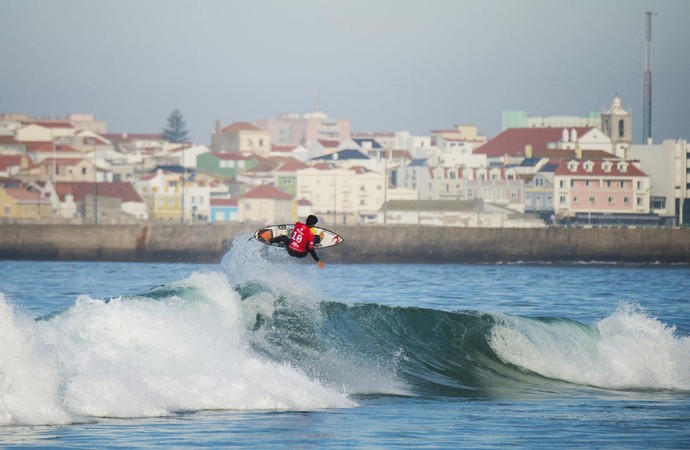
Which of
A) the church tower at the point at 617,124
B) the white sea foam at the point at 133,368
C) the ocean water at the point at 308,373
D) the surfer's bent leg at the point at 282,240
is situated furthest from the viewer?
the church tower at the point at 617,124

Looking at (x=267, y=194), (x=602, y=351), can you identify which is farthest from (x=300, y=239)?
(x=267, y=194)

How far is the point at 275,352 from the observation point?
51.1 feet

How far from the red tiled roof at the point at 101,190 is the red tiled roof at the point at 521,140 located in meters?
45.0

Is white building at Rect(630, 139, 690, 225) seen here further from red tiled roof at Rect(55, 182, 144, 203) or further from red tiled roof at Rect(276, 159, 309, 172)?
red tiled roof at Rect(55, 182, 144, 203)

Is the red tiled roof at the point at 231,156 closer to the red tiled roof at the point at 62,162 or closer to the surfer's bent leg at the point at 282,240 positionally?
the red tiled roof at the point at 62,162

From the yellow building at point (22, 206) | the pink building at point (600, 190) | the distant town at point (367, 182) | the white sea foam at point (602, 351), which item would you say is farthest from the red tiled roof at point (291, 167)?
the white sea foam at point (602, 351)

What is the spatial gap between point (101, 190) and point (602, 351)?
7658cm

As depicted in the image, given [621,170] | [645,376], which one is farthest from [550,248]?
[645,376]

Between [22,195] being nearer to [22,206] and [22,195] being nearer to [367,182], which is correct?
[22,206]

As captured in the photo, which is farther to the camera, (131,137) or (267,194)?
(131,137)

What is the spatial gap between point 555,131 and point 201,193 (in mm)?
44768

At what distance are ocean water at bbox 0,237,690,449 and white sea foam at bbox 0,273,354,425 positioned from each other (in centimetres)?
2

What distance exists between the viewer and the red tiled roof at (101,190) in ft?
297

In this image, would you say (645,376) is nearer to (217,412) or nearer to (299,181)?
(217,412)
